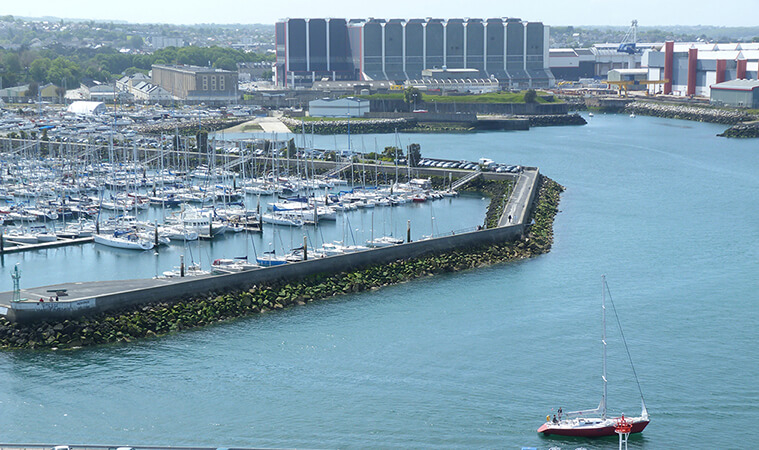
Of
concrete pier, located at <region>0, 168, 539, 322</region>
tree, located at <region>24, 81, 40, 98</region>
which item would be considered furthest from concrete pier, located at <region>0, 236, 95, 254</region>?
tree, located at <region>24, 81, 40, 98</region>

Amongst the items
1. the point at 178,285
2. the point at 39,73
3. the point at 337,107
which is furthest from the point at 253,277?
A: the point at 39,73

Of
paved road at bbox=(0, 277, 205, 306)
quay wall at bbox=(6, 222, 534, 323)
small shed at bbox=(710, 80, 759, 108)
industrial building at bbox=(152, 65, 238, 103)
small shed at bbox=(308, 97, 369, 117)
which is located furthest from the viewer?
industrial building at bbox=(152, 65, 238, 103)

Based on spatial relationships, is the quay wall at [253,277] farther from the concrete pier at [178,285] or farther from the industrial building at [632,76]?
the industrial building at [632,76]

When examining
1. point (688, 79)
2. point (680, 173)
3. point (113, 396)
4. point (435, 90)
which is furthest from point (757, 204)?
point (688, 79)

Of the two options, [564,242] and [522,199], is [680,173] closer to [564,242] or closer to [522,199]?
[522,199]

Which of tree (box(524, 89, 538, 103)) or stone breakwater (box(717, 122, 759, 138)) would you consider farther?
tree (box(524, 89, 538, 103))

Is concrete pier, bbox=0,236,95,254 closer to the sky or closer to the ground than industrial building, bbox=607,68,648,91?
closer to the ground

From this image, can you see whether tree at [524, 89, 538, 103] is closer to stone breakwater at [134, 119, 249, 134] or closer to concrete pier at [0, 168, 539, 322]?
stone breakwater at [134, 119, 249, 134]

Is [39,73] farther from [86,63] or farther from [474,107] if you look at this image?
[474,107]
